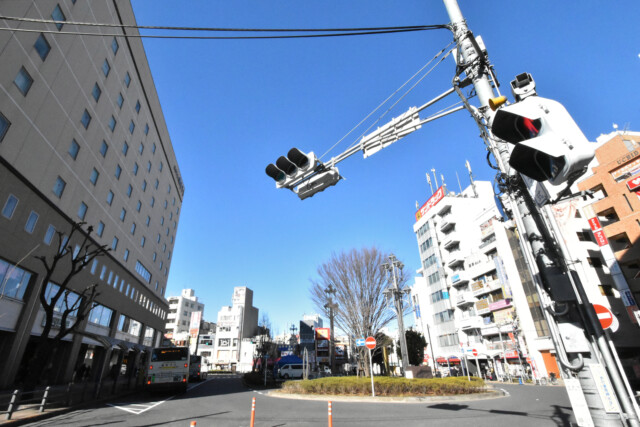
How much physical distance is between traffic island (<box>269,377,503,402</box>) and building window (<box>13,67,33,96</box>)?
20.1 m

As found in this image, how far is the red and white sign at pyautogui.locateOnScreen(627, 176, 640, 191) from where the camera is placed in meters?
22.6

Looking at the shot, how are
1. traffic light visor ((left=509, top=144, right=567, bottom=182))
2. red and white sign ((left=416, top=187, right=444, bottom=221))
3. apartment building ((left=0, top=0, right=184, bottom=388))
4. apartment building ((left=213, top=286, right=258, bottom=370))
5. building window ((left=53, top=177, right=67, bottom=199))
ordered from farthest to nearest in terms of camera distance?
apartment building ((left=213, top=286, right=258, bottom=370))
red and white sign ((left=416, top=187, right=444, bottom=221))
building window ((left=53, top=177, right=67, bottom=199))
apartment building ((left=0, top=0, right=184, bottom=388))
traffic light visor ((left=509, top=144, right=567, bottom=182))

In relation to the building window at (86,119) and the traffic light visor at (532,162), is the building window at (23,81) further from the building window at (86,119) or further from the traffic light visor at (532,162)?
the traffic light visor at (532,162)

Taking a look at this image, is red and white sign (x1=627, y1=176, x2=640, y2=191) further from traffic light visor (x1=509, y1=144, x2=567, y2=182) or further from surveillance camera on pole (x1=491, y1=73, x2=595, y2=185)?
traffic light visor (x1=509, y1=144, x2=567, y2=182)

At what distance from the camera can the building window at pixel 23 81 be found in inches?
565

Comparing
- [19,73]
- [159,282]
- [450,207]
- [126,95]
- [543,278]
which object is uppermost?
[126,95]

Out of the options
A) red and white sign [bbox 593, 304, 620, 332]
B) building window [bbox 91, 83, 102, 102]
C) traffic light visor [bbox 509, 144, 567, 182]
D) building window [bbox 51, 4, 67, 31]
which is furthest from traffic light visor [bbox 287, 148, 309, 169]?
building window [bbox 91, 83, 102, 102]

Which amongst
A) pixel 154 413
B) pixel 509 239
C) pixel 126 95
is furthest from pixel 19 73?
pixel 509 239

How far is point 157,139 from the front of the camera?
35.4m

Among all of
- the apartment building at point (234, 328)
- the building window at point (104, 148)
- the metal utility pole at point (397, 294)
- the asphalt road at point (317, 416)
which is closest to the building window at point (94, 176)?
the building window at point (104, 148)

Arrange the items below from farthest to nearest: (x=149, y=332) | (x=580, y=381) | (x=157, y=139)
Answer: (x=149, y=332) < (x=157, y=139) < (x=580, y=381)

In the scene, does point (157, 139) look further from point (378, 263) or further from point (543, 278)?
point (543, 278)

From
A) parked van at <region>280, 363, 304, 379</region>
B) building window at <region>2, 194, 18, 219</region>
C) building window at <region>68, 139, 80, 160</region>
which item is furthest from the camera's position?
parked van at <region>280, 363, 304, 379</region>

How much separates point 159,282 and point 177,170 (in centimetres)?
1691
